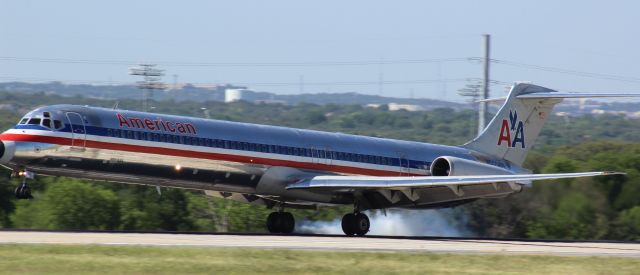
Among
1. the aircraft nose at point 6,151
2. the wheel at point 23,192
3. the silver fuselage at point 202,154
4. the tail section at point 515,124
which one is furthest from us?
the tail section at point 515,124

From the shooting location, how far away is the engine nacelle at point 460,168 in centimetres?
3834

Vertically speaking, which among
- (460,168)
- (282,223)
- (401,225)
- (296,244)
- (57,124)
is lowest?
(401,225)

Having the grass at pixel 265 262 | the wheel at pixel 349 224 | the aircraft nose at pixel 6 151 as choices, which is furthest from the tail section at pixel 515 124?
the aircraft nose at pixel 6 151

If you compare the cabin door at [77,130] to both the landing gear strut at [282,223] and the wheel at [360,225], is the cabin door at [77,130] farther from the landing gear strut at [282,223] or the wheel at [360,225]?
the wheel at [360,225]

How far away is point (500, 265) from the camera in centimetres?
→ 2470

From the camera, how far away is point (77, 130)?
32.1 meters

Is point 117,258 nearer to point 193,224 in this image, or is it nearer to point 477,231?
point 477,231

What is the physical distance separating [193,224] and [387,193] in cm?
2121

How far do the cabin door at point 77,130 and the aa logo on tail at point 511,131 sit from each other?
55.1ft

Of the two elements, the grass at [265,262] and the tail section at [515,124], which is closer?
the grass at [265,262]

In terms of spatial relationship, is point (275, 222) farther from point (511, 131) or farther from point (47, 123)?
point (511, 131)

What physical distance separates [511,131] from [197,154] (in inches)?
534

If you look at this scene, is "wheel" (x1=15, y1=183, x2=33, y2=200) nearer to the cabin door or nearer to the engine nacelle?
the cabin door

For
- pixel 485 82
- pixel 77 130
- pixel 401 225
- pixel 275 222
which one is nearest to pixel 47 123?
pixel 77 130
